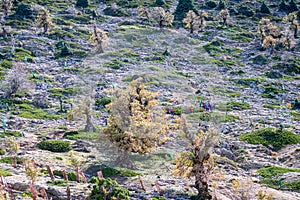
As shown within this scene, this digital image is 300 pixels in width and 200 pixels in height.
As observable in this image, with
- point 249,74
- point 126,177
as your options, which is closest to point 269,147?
point 126,177

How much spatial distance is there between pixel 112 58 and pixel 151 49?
10868 mm

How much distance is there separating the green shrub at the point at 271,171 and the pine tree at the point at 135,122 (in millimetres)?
8393

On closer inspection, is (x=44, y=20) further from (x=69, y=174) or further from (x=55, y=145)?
(x=69, y=174)

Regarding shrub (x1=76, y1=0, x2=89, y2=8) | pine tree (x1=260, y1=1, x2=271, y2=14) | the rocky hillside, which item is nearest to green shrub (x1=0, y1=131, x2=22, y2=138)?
the rocky hillside

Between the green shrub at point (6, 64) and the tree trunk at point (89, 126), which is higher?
the tree trunk at point (89, 126)

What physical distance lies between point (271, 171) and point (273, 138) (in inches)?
337

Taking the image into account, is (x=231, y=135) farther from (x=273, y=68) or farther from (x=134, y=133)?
(x=273, y=68)

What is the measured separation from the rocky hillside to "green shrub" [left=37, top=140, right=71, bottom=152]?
81 mm

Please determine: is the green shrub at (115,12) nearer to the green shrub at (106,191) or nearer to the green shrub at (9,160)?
the green shrub at (9,160)

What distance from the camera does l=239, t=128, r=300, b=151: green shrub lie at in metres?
38.2

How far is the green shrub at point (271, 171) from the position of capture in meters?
30.6

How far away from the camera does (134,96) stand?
30062mm

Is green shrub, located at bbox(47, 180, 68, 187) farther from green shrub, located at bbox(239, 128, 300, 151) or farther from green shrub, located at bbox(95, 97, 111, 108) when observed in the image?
green shrub, located at bbox(95, 97, 111, 108)

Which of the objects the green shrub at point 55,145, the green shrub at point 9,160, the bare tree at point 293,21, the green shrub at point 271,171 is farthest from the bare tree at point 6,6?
the green shrub at point 271,171
